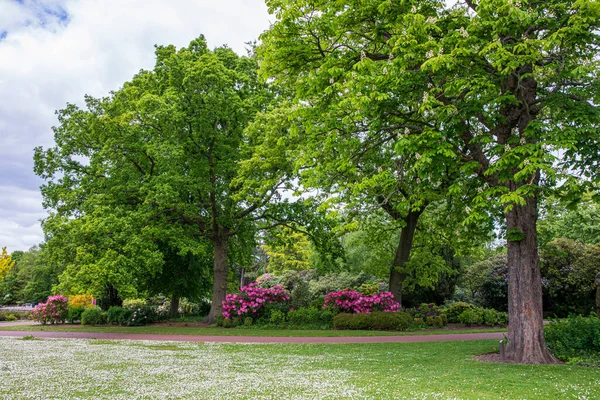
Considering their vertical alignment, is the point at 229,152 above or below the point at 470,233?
above

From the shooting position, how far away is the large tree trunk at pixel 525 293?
1123 cm

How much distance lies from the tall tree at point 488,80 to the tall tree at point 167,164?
25.0ft

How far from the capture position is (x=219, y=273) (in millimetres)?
25281

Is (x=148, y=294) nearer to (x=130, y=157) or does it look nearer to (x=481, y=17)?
(x=130, y=157)

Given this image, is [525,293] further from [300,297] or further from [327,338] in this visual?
[300,297]

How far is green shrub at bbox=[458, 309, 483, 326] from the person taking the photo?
22.8 m

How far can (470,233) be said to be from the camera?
48.7 feet

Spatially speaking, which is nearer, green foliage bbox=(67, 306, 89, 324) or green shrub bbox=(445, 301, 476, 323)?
green shrub bbox=(445, 301, 476, 323)

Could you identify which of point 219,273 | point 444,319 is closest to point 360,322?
point 444,319

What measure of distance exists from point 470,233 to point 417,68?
20.3 ft

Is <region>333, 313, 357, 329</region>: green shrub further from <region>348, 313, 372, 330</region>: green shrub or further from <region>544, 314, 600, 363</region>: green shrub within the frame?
<region>544, 314, 600, 363</region>: green shrub

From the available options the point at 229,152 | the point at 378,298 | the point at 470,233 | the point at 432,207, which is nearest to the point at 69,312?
the point at 229,152

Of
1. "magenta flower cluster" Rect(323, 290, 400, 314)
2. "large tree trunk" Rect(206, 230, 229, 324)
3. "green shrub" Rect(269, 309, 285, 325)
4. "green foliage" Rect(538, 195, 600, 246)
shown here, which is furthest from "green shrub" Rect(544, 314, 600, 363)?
"green foliage" Rect(538, 195, 600, 246)

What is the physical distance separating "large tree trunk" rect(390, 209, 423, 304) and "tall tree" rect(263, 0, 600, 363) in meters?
9.95
